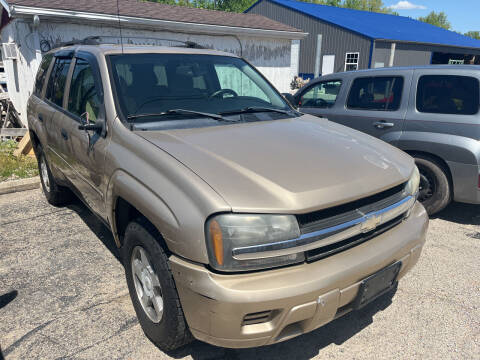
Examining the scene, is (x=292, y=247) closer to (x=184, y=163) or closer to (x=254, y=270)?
(x=254, y=270)

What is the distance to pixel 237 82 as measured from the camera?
339 centimetres

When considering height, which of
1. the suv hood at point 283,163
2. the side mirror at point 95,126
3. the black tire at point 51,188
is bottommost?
the black tire at point 51,188

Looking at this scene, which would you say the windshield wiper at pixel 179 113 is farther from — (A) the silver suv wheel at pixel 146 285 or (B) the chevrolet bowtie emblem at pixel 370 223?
(B) the chevrolet bowtie emblem at pixel 370 223

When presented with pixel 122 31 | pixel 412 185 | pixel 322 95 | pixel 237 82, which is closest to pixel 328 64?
pixel 122 31

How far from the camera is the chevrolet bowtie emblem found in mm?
2045

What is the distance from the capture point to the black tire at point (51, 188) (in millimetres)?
4402

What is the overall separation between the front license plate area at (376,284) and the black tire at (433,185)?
2.47m

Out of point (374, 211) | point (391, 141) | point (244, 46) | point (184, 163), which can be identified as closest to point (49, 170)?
point (184, 163)

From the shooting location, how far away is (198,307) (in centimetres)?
179

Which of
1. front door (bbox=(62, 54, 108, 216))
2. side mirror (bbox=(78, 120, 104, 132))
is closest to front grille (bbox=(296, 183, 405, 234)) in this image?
front door (bbox=(62, 54, 108, 216))

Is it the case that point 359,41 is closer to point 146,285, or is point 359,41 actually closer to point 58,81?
point 58,81

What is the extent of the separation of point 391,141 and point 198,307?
3690 millimetres

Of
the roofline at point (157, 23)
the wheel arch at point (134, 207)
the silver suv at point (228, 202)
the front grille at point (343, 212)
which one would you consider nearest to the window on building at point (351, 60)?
the roofline at point (157, 23)

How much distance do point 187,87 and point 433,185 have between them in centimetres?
314
